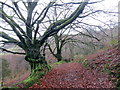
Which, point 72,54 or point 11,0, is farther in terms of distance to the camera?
point 72,54

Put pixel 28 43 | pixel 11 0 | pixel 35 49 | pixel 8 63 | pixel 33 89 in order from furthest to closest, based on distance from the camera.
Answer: pixel 8 63 → pixel 28 43 → pixel 35 49 → pixel 11 0 → pixel 33 89

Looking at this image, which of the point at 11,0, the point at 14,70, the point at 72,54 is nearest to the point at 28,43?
the point at 11,0

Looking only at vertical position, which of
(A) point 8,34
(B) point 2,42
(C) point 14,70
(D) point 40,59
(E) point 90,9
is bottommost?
(C) point 14,70

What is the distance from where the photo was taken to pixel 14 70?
16.5 meters

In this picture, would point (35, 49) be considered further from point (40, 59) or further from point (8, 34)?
point (8, 34)

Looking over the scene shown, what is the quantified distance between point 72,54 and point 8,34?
54.3ft

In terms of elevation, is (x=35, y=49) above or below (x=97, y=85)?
above

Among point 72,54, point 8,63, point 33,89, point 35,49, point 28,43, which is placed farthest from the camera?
point 72,54

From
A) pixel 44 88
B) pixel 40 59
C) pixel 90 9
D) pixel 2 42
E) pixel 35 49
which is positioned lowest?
pixel 44 88

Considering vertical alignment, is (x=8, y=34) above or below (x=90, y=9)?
below

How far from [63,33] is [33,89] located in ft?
40.9

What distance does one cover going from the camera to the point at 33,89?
14.8 feet

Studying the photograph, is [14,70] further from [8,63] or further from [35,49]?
[35,49]

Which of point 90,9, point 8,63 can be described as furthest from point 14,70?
point 90,9
